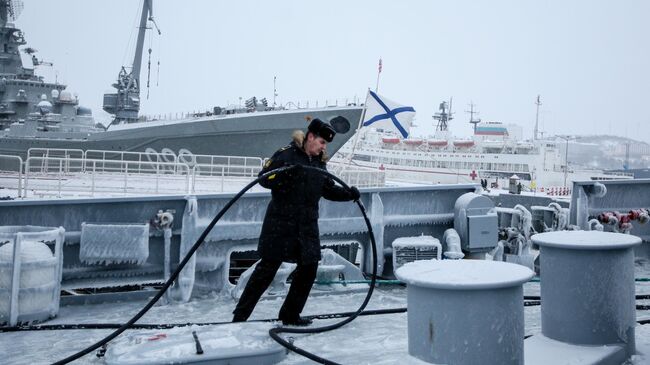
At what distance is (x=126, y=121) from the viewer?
101 feet

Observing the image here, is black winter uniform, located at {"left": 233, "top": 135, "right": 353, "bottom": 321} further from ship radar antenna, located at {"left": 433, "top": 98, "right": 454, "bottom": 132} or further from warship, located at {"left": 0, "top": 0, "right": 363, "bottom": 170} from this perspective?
ship radar antenna, located at {"left": 433, "top": 98, "right": 454, "bottom": 132}

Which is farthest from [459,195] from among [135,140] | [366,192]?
[135,140]

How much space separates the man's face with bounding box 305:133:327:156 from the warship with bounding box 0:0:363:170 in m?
18.9

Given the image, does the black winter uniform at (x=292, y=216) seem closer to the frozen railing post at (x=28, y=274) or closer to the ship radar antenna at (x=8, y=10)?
the frozen railing post at (x=28, y=274)

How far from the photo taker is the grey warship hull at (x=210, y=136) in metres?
23.9

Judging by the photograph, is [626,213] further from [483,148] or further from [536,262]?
[483,148]

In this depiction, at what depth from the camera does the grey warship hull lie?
2386 centimetres

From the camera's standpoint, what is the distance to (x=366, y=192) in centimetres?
621

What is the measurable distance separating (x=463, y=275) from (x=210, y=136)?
23110 millimetres

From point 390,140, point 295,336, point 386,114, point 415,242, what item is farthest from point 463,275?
point 390,140

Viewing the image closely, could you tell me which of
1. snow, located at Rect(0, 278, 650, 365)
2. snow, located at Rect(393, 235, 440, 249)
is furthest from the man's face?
snow, located at Rect(393, 235, 440, 249)

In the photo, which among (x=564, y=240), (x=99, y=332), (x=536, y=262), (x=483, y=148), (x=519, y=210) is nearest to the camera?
(x=564, y=240)

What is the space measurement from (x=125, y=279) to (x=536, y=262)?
20.6ft

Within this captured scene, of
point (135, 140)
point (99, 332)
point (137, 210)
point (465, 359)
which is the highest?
point (135, 140)
